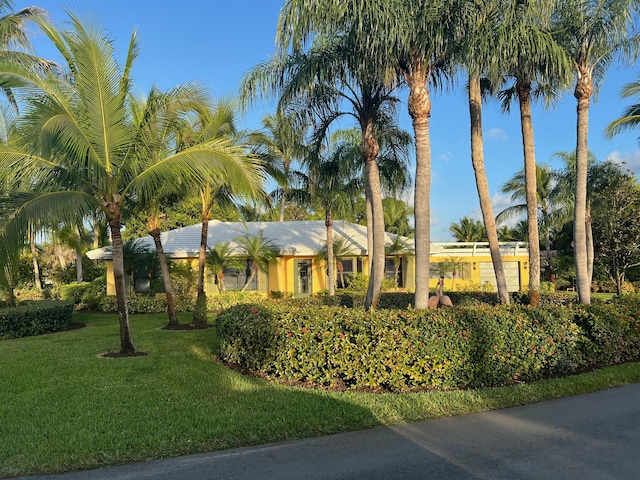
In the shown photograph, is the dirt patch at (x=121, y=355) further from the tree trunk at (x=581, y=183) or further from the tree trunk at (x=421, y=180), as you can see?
the tree trunk at (x=581, y=183)

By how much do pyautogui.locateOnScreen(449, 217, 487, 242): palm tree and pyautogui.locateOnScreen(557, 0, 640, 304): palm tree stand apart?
35.0 m

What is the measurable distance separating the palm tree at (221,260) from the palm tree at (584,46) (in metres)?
13.3

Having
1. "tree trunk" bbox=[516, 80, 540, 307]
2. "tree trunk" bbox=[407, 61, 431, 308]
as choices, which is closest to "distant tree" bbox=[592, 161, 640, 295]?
"tree trunk" bbox=[516, 80, 540, 307]

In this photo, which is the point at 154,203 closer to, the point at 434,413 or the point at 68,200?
the point at 68,200

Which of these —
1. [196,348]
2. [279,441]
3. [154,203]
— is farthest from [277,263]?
[279,441]

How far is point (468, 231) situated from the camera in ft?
150

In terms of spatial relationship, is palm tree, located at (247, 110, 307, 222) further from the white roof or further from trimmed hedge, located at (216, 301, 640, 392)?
trimmed hedge, located at (216, 301, 640, 392)

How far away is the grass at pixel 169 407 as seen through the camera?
15.3ft

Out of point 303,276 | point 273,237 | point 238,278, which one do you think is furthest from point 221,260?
point 303,276

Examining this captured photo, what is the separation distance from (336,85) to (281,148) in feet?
15.6

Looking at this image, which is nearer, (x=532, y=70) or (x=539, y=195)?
(x=532, y=70)

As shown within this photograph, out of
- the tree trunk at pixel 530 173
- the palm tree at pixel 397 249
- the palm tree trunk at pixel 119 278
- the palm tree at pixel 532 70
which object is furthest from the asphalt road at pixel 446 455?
the palm tree at pixel 397 249

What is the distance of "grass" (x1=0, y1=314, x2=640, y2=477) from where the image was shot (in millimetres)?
4660

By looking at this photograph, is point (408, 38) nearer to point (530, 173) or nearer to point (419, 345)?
point (419, 345)
